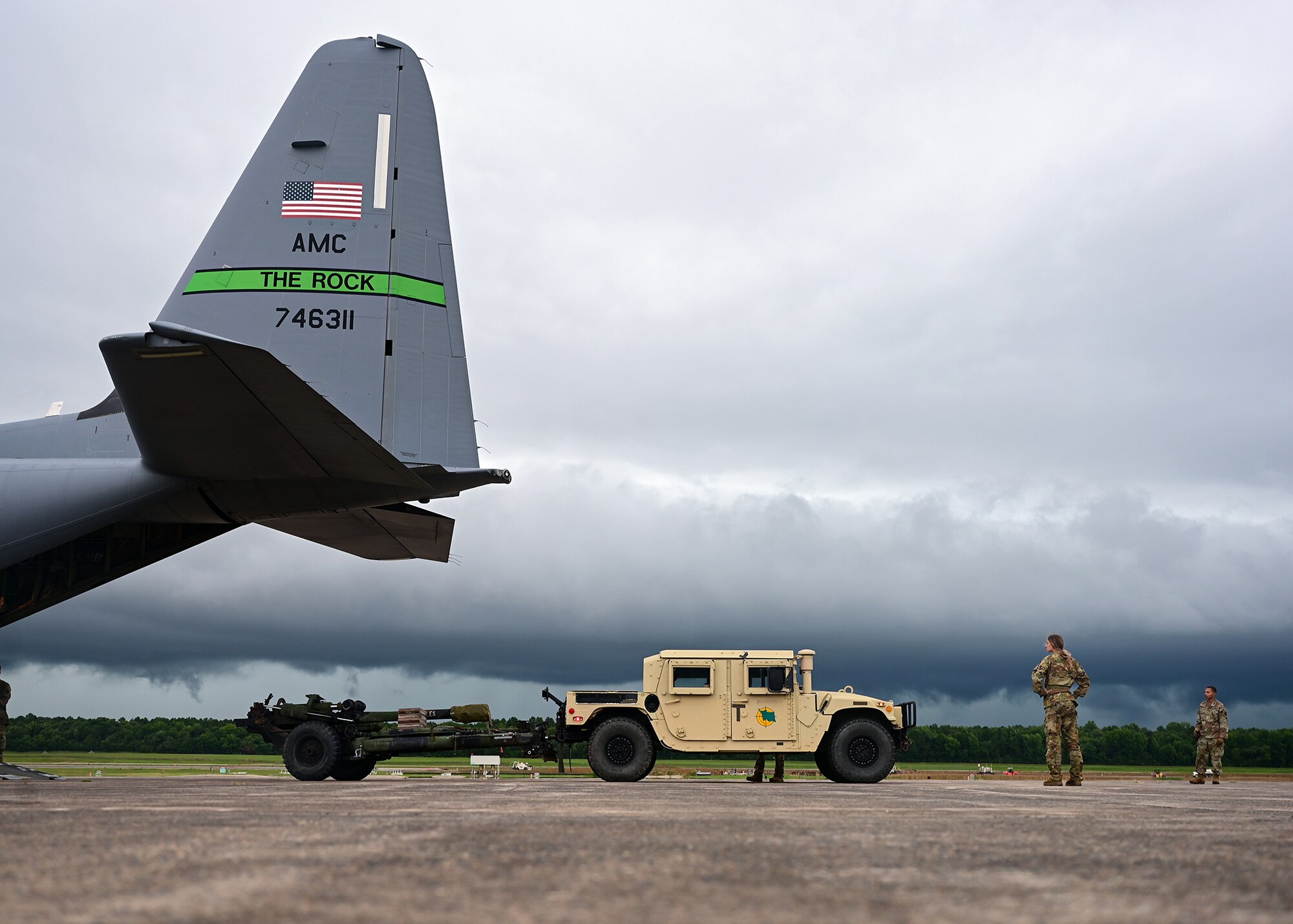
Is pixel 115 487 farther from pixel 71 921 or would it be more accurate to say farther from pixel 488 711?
pixel 71 921

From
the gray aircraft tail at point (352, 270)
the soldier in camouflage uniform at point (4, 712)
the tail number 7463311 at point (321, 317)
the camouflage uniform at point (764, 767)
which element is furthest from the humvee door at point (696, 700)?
the soldier in camouflage uniform at point (4, 712)

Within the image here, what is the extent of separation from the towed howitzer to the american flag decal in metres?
6.94

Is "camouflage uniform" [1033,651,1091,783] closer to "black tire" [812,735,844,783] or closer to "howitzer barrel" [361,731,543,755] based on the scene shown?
"black tire" [812,735,844,783]

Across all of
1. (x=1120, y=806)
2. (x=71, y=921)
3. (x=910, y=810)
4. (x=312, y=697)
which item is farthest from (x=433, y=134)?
(x=71, y=921)

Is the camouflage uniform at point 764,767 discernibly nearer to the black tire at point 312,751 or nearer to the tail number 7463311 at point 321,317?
the black tire at point 312,751

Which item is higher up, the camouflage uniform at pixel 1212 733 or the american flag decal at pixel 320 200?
the american flag decal at pixel 320 200

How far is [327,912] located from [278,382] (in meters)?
5.54

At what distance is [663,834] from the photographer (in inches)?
176

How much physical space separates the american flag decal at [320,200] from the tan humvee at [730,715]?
7.18 meters

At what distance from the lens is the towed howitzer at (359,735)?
543 inches

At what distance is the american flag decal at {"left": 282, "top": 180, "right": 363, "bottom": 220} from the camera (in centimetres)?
1148

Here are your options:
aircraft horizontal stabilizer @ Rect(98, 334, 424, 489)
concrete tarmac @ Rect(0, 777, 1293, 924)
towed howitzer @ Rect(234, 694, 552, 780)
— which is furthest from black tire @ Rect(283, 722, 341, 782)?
concrete tarmac @ Rect(0, 777, 1293, 924)

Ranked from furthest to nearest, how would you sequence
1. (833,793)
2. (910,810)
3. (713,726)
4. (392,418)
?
(713,726), (392,418), (833,793), (910,810)

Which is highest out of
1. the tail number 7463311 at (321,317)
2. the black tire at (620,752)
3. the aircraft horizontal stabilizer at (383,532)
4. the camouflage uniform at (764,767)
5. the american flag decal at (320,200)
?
the american flag decal at (320,200)
